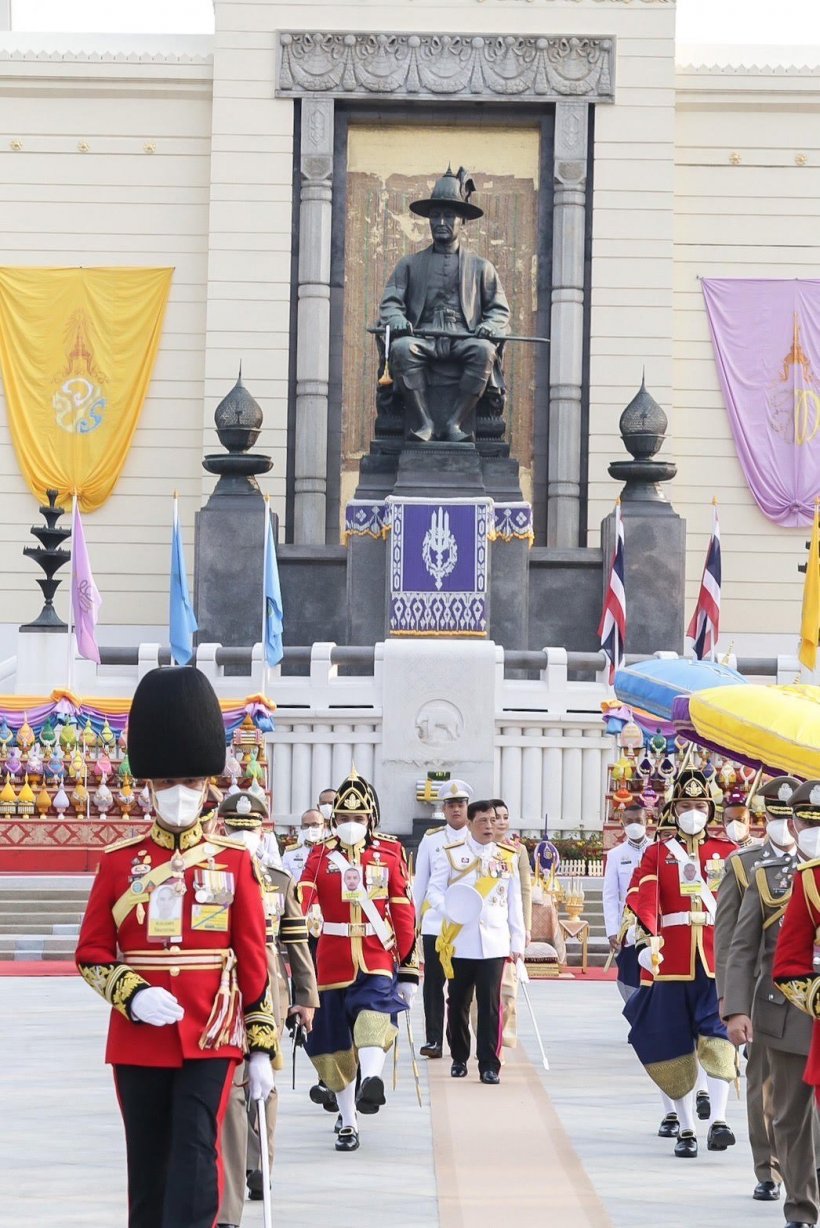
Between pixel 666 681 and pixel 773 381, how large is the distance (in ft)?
47.2

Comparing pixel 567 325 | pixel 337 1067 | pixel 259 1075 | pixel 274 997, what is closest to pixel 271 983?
pixel 274 997

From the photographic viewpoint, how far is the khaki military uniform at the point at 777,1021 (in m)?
7.20

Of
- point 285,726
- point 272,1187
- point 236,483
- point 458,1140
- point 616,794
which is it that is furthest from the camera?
point 236,483

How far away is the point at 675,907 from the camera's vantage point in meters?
9.46

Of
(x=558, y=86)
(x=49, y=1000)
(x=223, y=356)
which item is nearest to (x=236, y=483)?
(x=223, y=356)

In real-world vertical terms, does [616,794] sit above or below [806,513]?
below

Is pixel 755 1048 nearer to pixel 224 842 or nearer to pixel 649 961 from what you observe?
pixel 649 961

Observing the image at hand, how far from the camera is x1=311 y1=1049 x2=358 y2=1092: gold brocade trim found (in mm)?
9180

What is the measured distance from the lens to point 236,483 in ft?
83.4

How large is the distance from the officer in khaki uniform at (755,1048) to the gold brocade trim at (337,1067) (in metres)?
1.92

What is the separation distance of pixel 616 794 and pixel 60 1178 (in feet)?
36.3

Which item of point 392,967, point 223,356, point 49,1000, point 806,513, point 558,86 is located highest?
point 558,86

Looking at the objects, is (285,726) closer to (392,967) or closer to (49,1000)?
(49,1000)

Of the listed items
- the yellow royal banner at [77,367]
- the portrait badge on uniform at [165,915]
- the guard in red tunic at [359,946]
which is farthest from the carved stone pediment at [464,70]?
the portrait badge on uniform at [165,915]
